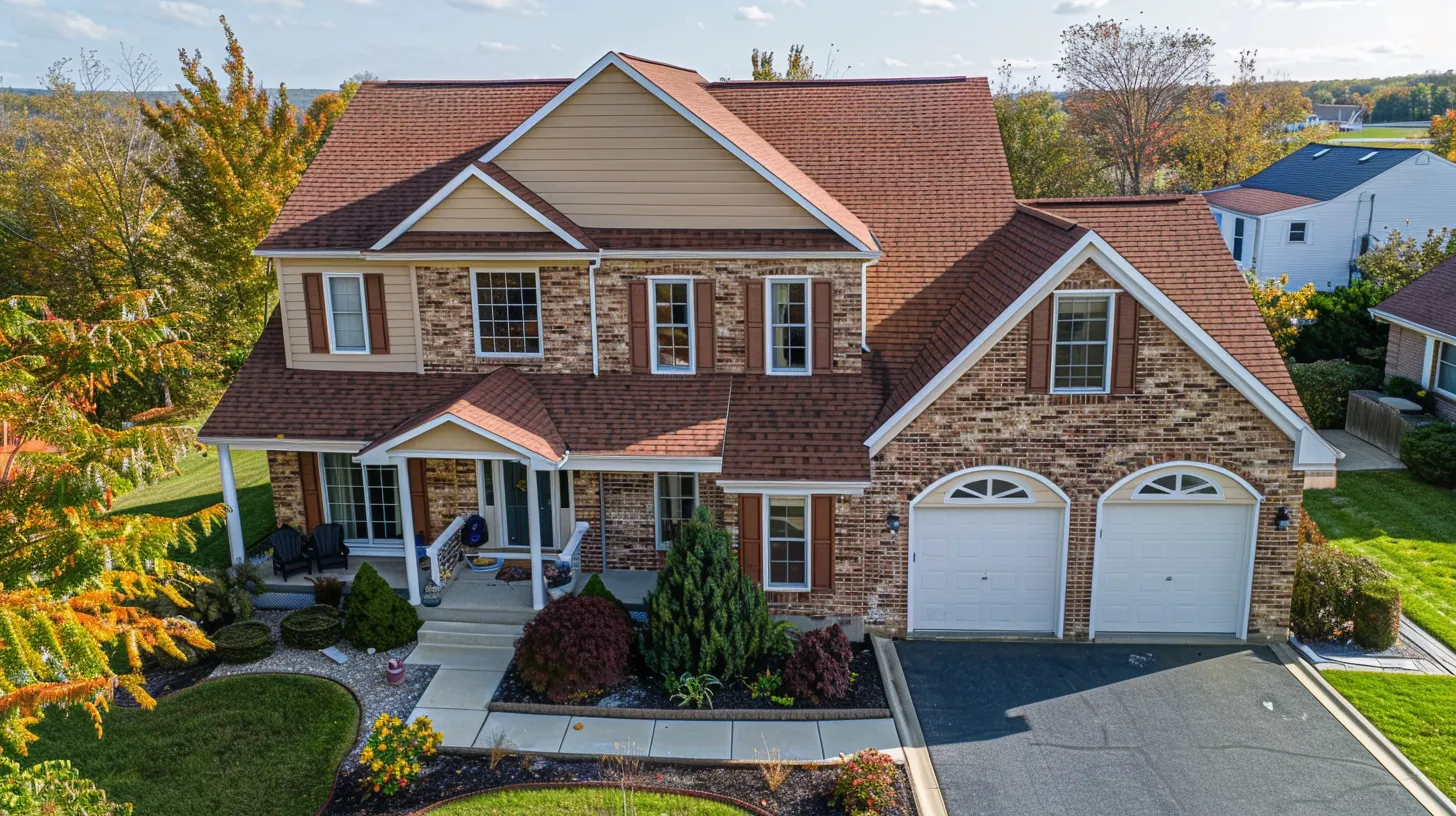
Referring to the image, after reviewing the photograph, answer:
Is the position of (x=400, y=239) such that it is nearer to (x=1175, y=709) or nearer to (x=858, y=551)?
(x=858, y=551)

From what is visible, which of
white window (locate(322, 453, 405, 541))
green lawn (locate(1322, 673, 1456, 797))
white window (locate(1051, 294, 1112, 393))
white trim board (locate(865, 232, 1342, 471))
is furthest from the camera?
white window (locate(322, 453, 405, 541))

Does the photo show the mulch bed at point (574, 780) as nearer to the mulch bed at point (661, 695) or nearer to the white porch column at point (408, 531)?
the mulch bed at point (661, 695)

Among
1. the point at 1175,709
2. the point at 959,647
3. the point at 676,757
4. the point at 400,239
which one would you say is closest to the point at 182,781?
the point at 676,757

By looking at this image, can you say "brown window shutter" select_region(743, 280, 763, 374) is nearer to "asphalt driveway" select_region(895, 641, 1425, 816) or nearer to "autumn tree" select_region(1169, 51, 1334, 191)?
"asphalt driveway" select_region(895, 641, 1425, 816)

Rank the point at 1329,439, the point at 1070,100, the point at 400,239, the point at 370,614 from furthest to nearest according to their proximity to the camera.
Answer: the point at 1070,100 → the point at 1329,439 → the point at 400,239 → the point at 370,614

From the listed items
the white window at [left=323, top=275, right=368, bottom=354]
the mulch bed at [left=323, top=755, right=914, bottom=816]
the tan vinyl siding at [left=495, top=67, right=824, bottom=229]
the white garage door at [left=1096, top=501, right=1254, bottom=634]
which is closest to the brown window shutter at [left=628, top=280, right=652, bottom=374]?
the tan vinyl siding at [left=495, top=67, right=824, bottom=229]

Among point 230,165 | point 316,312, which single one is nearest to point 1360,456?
point 316,312
